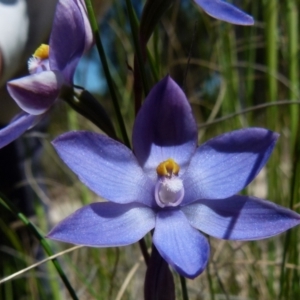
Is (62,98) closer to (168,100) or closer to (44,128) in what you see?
(168,100)

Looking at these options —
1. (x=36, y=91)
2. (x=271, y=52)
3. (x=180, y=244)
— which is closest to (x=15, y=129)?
(x=36, y=91)

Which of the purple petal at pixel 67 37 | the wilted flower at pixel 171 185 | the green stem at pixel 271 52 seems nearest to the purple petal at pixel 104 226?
the wilted flower at pixel 171 185

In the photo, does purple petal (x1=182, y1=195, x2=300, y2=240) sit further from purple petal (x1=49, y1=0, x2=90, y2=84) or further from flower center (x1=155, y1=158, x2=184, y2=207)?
purple petal (x1=49, y1=0, x2=90, y2=84)

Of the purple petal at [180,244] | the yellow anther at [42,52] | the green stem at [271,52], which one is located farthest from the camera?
the green stem at [271,52]

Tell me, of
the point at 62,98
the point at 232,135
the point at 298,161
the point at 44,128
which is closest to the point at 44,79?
the point at 62,98

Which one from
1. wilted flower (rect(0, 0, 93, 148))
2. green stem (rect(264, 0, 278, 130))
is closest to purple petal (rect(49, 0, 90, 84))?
wilted flower (rect(0, 0, 93, 148))

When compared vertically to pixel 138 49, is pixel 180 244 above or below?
below

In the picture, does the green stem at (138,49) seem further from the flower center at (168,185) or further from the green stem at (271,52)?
the green stem at (271,52)

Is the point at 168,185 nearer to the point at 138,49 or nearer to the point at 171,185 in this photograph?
the point at 171,185
